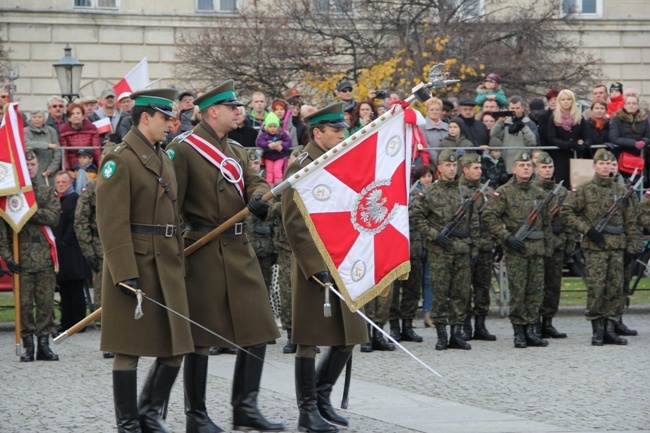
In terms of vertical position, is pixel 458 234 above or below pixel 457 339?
above

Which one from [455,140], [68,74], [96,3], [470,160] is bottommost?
[470,160]

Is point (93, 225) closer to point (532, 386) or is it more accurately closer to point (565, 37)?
point (532, 386)

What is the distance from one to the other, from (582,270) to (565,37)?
47.2 feet

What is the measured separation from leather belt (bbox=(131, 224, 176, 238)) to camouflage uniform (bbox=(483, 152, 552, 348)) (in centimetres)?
678

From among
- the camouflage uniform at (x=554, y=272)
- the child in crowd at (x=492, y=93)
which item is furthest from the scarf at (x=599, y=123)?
the camouflage uniform at (x=554, y=272)

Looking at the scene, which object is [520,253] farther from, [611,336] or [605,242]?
[611,336]

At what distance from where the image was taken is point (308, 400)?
902cm

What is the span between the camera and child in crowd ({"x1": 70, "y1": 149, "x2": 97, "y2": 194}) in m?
17.0

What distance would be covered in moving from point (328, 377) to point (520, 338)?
5.49 m

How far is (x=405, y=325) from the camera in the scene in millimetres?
14961

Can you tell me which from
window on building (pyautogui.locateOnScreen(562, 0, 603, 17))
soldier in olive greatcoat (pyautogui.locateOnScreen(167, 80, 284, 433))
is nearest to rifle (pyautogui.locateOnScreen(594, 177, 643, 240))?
soldier in olive greatcoat (pyautogui.locateOnScreen(167, 80, 284, 433))

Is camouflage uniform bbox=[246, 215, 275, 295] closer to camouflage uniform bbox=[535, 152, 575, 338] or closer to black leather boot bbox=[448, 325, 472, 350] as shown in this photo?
black leather boot bbox=[448, 325, 472, 350]

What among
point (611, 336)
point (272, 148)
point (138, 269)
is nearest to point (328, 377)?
point (138, 269)

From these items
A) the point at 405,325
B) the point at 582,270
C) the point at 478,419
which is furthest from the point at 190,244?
the point at 582,270
